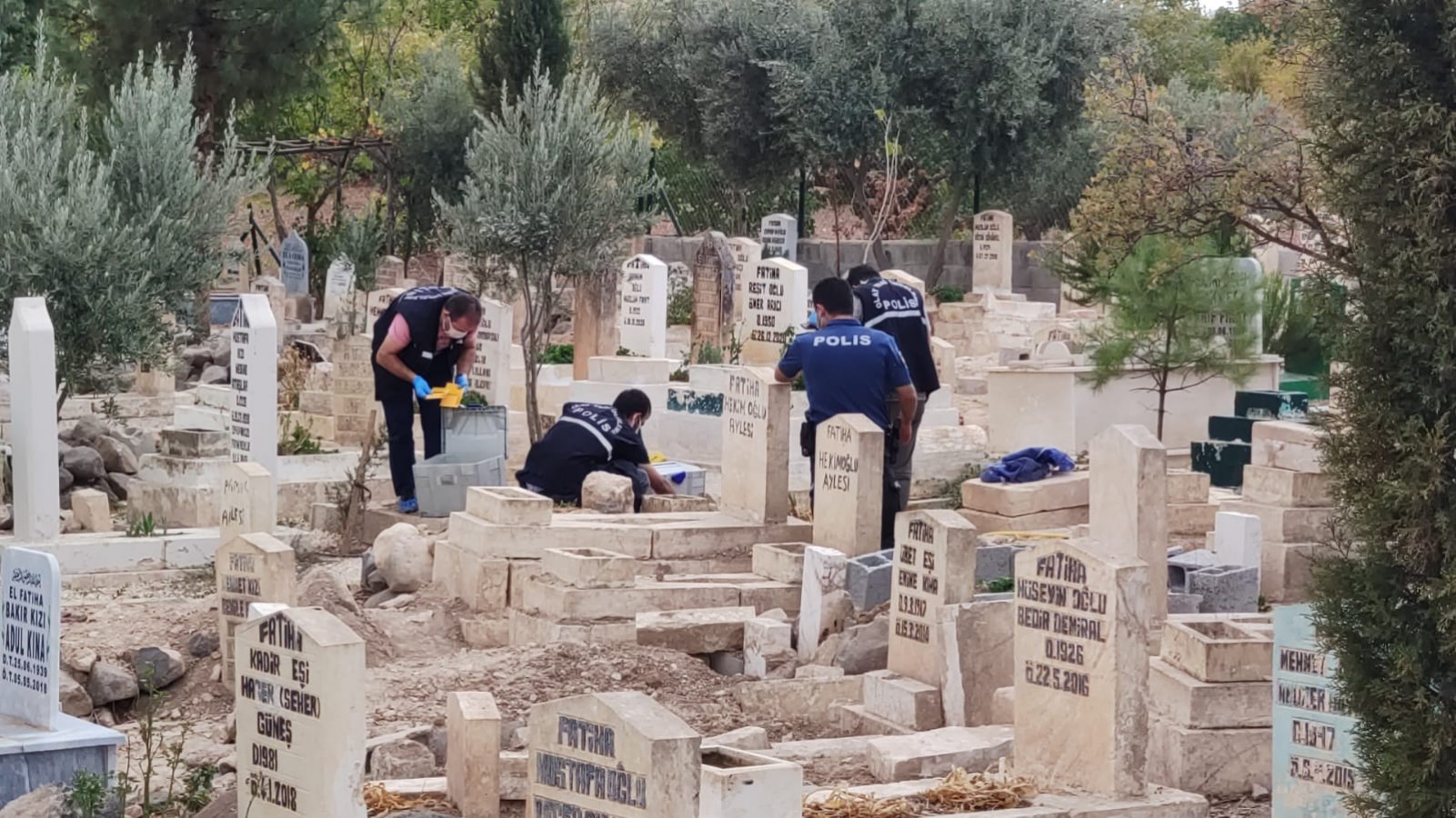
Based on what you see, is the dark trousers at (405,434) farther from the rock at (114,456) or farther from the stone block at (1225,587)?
the stone block at (1225,587)

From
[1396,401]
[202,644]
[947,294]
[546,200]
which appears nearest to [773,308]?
[546,200]

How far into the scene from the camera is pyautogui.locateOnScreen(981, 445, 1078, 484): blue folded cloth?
45.0 ft

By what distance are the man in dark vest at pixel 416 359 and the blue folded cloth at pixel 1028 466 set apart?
3.54 metres

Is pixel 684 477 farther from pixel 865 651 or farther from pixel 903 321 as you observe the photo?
pixel 865 651

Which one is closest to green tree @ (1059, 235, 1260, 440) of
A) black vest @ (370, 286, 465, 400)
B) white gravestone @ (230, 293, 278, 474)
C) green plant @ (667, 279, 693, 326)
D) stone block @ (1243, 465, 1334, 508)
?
stone block @ (1243, 465, 1334, 508)

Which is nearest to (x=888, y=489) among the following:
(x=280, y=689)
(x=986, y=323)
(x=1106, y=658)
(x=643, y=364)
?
(x=1106, y=658)

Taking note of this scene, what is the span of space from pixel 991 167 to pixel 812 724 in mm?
23523

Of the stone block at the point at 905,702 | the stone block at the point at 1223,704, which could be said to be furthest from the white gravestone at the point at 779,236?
the stone block at the point at 1223,704

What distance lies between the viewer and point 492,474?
14.3 m

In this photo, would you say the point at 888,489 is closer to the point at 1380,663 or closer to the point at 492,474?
the point at 492,474

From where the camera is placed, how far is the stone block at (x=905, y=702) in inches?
375

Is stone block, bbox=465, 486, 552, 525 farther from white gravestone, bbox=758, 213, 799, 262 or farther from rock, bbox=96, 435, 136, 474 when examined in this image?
white gravestone, bbox=758, 213, 799, 262

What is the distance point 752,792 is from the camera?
652cm

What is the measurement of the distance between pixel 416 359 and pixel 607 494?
2.09 metres
